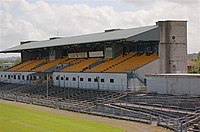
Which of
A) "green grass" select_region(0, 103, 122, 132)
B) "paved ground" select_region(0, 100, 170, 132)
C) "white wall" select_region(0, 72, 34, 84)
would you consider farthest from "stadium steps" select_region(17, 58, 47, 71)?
"green grass" select_region(0, 103, 122, 132)

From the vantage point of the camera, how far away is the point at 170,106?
4172 cm

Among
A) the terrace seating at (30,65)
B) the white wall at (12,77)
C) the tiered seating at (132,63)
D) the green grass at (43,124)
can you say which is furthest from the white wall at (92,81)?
the terrace seating at (30,65)

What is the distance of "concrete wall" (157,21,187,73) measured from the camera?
58562mm

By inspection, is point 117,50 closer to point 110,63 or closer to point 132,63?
point 110,63

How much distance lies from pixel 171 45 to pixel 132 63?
6.27 meters

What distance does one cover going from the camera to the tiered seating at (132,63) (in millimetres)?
58781

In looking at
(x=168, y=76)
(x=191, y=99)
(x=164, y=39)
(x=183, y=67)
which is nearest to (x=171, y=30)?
(x=164, y=39)

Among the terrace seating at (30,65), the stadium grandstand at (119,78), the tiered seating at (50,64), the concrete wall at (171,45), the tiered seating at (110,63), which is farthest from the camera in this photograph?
the terrace seating at (30,65)

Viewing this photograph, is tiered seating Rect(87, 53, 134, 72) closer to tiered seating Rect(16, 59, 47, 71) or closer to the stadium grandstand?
the stadium grandstand

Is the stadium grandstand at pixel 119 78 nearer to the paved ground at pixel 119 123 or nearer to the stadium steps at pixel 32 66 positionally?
the paved ground at pixel 119 123

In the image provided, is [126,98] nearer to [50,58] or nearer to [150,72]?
[150,72]

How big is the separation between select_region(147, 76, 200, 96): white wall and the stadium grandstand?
6.06 ft

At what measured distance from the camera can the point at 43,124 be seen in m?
38.1

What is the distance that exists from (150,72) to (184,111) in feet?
62.4
